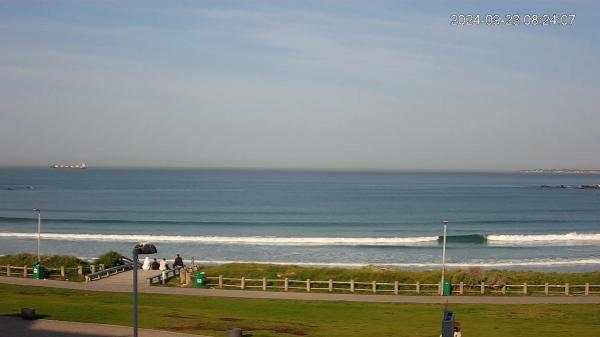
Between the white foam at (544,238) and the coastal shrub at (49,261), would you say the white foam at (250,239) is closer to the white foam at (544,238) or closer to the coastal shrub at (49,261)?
the white foam at (544,238)

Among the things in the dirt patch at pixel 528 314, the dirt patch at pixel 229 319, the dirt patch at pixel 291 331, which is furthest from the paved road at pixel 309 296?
the dirt patch at pixel 291 331

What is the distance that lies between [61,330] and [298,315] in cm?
894

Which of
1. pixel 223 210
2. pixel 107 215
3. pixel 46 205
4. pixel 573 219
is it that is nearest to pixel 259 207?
pixel 223 210

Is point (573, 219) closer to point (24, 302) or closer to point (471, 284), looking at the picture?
point (471, 284)

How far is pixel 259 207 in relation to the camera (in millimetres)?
111312

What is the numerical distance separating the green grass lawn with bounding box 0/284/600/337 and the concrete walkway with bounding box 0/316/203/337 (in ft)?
3.50

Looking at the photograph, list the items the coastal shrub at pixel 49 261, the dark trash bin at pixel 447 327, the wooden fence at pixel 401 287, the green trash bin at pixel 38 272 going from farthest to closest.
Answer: the coastal shrub at pixel 49 261, the green trash bin at pixel 38 272, the wooden fence at pixel 401 287, the dark trash bin at pixel 447 327

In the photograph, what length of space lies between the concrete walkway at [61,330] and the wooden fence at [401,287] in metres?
11.3

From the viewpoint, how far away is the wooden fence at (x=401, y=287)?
33.6m

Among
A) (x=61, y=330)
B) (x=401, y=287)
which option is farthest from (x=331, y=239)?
(x=61, y=330)

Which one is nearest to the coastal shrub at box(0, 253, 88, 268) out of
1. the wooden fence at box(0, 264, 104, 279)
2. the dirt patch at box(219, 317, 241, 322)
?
the wooden fence at box(0, 264, 104, 279)

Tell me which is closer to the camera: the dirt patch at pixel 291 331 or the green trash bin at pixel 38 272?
the dirt patch at pixel 291 331

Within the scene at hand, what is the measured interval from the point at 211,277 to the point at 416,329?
47.3 ft

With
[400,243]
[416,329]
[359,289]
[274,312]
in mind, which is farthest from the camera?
[400,243]
